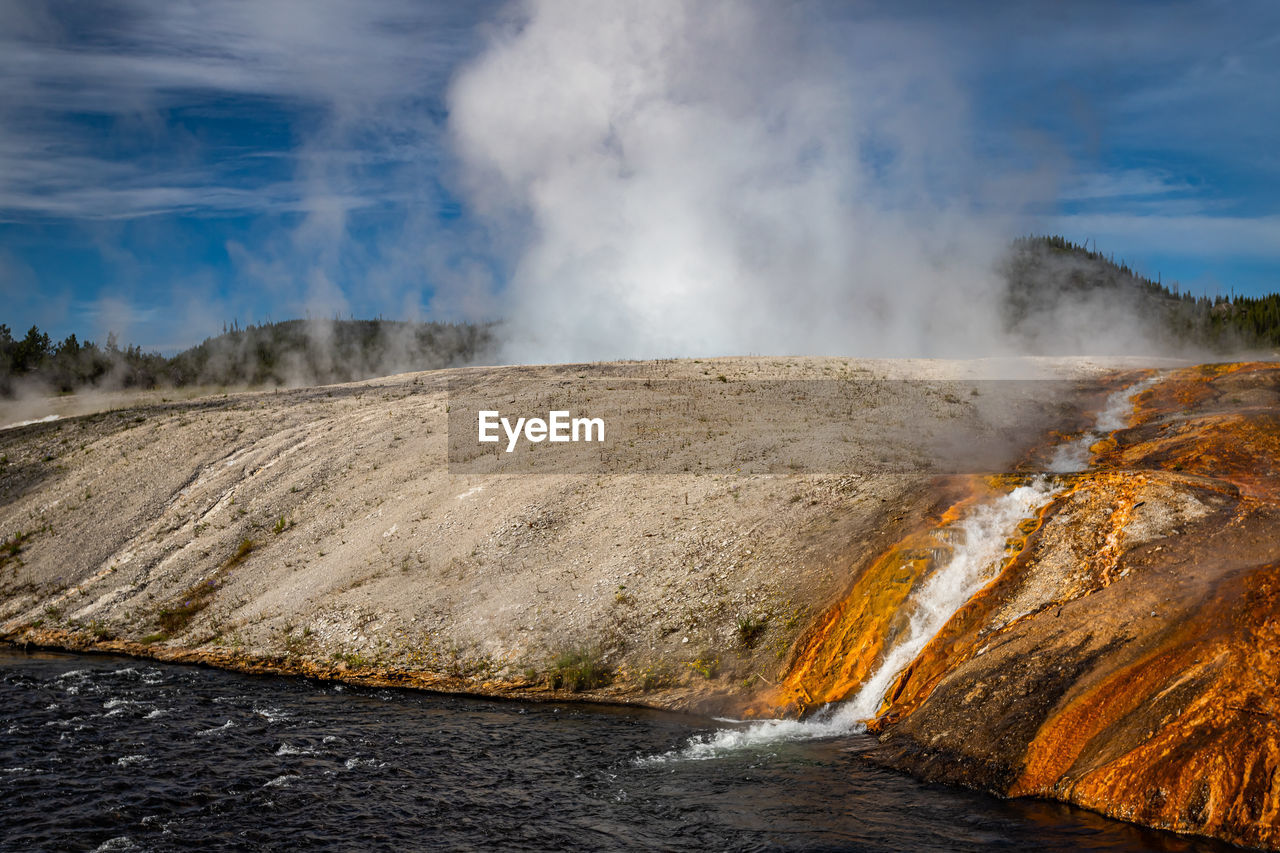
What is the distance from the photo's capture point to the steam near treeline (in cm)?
6412

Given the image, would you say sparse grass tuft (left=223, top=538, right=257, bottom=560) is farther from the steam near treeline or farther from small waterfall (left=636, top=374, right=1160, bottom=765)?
the steam near treeline

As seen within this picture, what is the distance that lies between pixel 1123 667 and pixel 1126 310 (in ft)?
225

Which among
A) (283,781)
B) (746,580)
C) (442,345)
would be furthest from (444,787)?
(442,345)

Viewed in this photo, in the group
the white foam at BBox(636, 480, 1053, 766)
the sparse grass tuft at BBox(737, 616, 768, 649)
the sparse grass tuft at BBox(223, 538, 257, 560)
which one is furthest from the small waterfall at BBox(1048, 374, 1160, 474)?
the sparse grass tuft at BBox(223, 538, 257, 560)

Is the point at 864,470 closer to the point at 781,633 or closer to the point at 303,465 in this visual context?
the point at 781,633

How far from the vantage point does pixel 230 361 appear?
84500 millimetres

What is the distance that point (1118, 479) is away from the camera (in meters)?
19.2

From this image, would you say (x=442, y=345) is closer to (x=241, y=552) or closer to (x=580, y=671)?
(x=241, y=552)

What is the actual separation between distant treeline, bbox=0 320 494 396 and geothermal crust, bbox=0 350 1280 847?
28.9 metres

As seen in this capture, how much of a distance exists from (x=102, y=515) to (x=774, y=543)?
25.3 metres

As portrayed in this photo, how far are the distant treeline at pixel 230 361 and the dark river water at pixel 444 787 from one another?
45.6 metres

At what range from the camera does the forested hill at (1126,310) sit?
68062 millimetres

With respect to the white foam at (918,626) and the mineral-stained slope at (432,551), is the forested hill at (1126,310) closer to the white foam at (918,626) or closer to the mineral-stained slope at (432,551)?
the mineral-stained slope at (432,551)

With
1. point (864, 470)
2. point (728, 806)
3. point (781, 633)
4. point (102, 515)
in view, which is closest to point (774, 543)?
point (781, 633)
